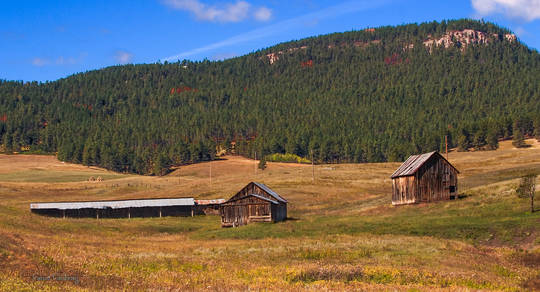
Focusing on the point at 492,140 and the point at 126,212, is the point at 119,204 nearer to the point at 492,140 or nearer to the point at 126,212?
the point at 126,212

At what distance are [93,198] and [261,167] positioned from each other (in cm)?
6178

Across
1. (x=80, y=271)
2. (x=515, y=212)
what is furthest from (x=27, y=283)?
(x=515, y=212)

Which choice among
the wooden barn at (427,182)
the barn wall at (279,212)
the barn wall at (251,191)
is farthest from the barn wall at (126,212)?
the wooden barn at (427,182)

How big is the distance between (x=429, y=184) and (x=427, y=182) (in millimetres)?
361

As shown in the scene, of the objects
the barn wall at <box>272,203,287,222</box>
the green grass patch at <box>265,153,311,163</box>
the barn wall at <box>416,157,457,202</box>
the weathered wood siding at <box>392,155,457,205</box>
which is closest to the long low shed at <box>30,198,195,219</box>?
the barn wall at <box>272,203,287,222</box>

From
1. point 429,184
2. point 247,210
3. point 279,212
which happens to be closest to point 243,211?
point 247,210

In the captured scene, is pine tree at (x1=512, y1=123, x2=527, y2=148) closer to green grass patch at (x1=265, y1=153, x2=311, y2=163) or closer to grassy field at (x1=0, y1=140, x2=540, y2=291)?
green grass patch at (x1=265, y1=153, x2=311, y2=163)

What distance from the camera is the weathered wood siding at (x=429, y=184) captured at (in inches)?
2653

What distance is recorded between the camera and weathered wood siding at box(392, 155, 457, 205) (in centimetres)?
6738

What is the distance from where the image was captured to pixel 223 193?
3819 inches

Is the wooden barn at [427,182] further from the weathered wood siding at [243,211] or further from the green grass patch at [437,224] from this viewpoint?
the weathered wood siding at [243,211]

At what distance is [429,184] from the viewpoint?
67875mm

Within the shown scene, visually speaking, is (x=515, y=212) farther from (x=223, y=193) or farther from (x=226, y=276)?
(x=223, y=193)

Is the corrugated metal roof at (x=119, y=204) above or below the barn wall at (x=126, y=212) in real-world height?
above
